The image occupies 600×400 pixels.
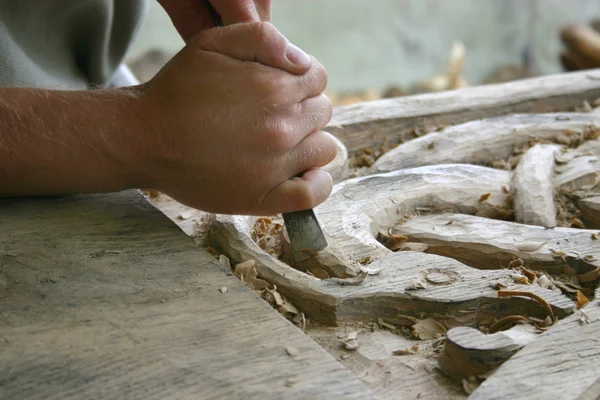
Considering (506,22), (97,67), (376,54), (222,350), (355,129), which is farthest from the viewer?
(506,22)

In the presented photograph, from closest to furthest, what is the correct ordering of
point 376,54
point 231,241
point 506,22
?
point 231,241, point 376,54, point 506,22

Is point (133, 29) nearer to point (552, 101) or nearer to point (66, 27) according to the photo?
point (66, 27)

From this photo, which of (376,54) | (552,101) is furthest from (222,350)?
(376,54)

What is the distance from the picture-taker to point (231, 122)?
84 cm

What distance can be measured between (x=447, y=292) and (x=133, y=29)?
107cm

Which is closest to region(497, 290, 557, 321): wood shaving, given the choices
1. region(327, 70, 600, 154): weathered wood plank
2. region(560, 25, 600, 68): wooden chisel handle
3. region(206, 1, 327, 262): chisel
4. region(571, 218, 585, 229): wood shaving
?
region(206, 1, 327, 262): chisel

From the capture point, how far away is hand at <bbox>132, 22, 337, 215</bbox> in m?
0.84

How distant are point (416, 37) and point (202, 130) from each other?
15.9ft

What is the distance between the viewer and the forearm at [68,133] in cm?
87

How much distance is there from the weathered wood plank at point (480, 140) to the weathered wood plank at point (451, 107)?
76mm

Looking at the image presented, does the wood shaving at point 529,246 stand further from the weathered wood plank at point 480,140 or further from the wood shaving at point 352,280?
the weathered wood plank at point 480,140

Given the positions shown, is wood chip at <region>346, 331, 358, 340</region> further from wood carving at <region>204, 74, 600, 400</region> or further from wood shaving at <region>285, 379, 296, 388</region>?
wood shaving at <region>285, 379, 296, 388</region>

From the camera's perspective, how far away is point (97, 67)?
4.98ft

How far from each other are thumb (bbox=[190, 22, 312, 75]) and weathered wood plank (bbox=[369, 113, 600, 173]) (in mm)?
461
